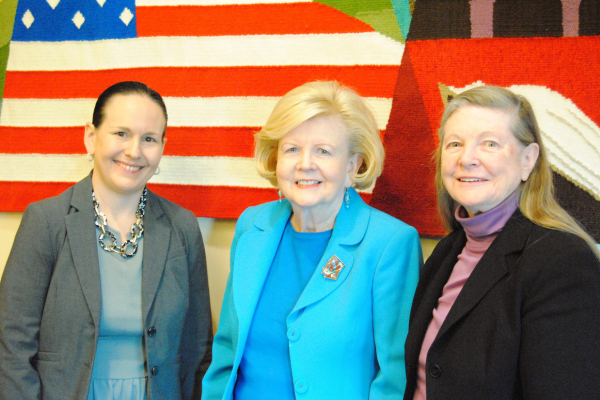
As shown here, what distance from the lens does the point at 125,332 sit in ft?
6.23

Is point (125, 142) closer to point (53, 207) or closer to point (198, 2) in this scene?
point (53, 207)

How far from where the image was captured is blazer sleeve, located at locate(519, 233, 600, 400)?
44.4 inches

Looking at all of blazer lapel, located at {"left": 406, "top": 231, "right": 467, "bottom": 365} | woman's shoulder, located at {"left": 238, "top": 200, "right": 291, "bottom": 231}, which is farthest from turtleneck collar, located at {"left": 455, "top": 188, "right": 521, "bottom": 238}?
woman's shoulder, located at {"left": 238, "top": 200, "right": 291, "bottom": 231}

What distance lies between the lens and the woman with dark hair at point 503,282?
1.15m

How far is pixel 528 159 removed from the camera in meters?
1.41

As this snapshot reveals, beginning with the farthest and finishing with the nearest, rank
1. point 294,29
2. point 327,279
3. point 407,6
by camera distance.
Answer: point 294,29
point 407,6
point 327,279

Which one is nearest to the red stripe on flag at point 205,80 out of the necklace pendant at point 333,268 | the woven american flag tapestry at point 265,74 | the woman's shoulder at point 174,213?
the woven american flag tapestry at point 265,74

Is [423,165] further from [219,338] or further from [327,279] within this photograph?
[219,338]

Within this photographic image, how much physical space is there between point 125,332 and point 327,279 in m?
0.81

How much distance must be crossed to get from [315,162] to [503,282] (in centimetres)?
72

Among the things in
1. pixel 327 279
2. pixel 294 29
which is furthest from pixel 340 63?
pixel 327 279

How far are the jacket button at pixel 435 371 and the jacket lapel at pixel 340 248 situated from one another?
1.37 ft

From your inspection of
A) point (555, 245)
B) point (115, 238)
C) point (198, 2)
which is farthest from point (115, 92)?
point (555, 245)

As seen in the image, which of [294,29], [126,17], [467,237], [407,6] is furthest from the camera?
[126,17]
